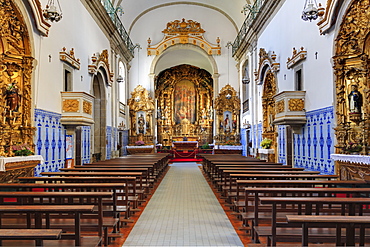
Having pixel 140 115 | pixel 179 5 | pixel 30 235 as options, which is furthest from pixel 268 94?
pixel 30 235

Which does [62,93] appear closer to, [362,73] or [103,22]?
[103,22]

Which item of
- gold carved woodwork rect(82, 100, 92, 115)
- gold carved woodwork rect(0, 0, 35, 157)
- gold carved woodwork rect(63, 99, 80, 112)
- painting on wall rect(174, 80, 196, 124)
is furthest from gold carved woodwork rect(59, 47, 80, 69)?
painting on wall rect(174, 80, 196, 124)

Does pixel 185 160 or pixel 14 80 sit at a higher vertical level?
pixel 14 80

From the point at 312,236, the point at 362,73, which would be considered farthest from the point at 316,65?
the point at 312,236

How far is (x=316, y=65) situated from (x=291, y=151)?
3.69 m

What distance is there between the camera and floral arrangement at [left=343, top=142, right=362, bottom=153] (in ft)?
24.7

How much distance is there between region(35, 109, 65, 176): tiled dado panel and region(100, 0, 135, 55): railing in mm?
7896

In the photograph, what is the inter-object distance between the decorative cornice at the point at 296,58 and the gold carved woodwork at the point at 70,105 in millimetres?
7112

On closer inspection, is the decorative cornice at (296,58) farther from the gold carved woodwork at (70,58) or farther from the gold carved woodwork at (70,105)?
the gold carved woodwork at (70,58)

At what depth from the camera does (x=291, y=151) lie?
40.7ft

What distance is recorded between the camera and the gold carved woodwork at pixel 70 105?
36.4ft

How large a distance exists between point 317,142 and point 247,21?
12.0 meters

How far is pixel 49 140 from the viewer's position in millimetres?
10086

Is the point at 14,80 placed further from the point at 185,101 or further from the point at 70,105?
the point at 185,101
